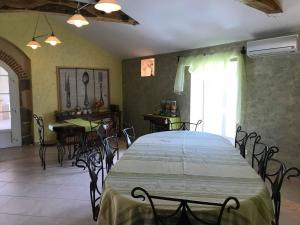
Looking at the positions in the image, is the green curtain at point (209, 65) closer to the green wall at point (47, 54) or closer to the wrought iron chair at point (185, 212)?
the green wall at point (47, 54)

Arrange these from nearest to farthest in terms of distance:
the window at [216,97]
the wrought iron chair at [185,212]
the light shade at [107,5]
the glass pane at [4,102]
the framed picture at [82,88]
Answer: the wrought iron chair at [185,212], the light shade at [107,5], the window at [216,97], the glass pane at [4,102], the framed picture at [82,88]

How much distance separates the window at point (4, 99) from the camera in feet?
17.8

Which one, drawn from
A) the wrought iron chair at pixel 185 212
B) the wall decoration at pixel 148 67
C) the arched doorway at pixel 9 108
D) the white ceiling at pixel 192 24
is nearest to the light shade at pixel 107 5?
the white ceiling at pixel 192 24

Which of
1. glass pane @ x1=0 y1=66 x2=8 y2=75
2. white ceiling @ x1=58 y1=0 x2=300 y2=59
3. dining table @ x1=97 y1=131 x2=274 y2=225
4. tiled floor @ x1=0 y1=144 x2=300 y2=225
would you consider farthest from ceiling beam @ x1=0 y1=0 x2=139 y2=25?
dining table @ x1=97 y1=131 x2=274 y2=225

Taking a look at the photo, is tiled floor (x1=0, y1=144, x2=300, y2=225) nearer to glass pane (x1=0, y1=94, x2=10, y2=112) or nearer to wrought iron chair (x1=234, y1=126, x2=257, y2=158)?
wrought iron chair (x1=234, y1=126, x2=257, y2=158)

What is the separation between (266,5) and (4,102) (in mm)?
5160

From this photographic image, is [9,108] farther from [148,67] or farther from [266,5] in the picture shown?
[266,5]

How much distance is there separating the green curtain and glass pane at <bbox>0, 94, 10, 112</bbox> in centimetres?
353

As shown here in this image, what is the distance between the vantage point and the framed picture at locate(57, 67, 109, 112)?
6.00 m

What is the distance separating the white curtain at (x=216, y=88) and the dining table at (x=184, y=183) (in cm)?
198

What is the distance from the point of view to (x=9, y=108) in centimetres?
552

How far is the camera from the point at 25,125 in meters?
5.74

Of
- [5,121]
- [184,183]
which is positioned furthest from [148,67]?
[184,183]

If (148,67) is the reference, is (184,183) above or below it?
below
